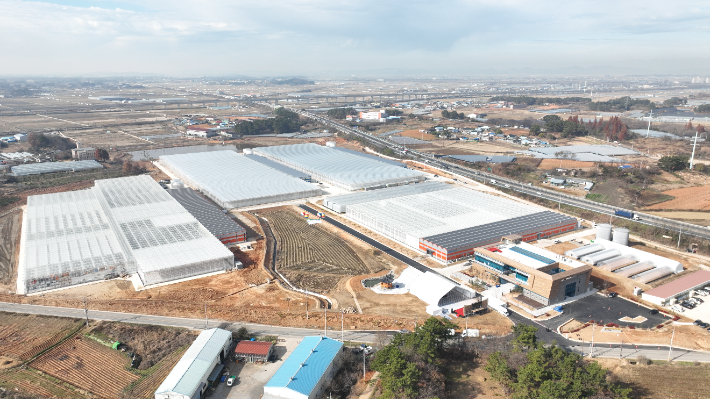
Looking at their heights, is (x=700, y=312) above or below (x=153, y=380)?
above

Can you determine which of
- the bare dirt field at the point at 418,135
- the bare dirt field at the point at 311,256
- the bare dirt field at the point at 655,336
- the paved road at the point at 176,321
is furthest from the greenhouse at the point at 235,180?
the bare dirt field at the point at 418,135

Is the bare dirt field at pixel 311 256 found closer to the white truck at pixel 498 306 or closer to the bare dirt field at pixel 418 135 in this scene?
the white truck at pixel 498 306

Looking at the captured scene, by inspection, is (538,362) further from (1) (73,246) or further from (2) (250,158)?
(2) (250,158)

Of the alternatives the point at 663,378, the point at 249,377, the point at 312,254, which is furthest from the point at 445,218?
the point at 249,377

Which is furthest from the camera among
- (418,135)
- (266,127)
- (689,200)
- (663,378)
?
(266,127)

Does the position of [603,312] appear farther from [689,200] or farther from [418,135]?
[418,135]

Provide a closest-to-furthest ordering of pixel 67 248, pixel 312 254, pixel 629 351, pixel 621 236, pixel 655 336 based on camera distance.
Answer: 1. pixel 629 351
2. pixel 655 336
3. pixel 67 248
4. pixel 312 254
5. pixel 621 236

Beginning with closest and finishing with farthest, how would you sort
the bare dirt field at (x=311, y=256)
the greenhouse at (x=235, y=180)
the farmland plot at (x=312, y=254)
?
the bare dirt field at (x=311, y=256)
the farmland plot at (x=312, y=254)
the greenhouse at (x=235, y=180)
